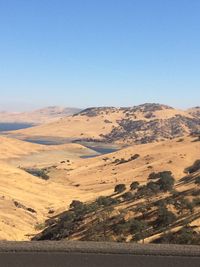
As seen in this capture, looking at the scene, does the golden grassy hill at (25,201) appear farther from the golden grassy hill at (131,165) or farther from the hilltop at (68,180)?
the golden grassy hill at (131,165)

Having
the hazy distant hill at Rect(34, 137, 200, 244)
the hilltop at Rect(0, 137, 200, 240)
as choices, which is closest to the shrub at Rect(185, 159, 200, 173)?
the hilltop at Rect(0, 137, 200, 240)

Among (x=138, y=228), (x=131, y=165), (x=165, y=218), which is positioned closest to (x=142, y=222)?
(x=138, y=228)

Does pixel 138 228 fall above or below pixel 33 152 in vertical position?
above

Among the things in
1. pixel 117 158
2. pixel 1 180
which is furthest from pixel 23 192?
pixel 117 158

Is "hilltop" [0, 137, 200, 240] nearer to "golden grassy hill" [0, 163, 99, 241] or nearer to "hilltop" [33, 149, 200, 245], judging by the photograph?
"golden grassy hill" [0, 163, 99, 241]

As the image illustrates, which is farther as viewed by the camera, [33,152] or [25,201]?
[33,152]

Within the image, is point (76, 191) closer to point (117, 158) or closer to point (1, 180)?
point (1, 180)

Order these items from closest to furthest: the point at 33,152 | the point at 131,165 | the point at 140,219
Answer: the point at 140,219
the point at 131,165
the point at 33,152

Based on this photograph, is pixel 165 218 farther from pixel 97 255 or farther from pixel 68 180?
pixel 68 180

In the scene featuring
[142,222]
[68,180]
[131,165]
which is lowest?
[68,180]

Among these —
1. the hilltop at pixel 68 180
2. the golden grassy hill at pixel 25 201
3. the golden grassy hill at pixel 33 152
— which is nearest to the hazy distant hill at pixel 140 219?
the golden grassy hill at pixel 25 201
